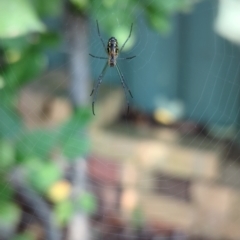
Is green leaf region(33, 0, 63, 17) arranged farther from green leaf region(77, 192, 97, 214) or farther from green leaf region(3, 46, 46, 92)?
green leaf region(77, 192, 97, 214)

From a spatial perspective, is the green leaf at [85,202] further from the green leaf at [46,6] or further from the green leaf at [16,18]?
the green leaf at [16,18]

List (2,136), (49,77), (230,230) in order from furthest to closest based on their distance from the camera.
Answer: (49,77)
(230,230)
(2,136)

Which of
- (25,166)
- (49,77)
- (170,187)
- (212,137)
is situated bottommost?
(25,166)

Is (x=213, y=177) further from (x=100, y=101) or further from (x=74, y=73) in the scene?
(x=74, y=73)

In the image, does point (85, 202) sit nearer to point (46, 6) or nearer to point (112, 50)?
point (112, 50)

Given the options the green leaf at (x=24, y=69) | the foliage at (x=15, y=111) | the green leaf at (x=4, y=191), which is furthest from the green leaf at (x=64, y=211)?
the green leaf at (x=24, y=69)

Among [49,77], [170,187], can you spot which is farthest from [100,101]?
[170,187]
